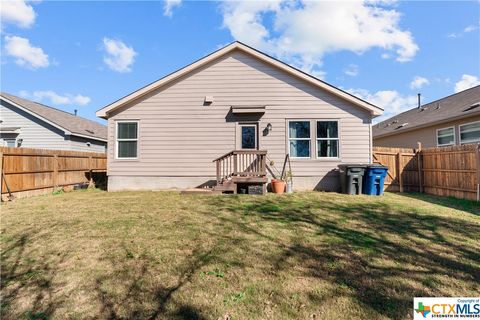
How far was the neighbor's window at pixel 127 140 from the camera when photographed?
10.3 meters

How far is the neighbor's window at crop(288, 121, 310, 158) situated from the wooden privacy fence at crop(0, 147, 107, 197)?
390 inches

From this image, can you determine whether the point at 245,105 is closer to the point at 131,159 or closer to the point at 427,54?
the point at 131,159

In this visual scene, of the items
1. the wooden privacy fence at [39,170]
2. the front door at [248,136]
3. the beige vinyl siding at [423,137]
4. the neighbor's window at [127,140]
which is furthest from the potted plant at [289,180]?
the wooden privacy fence at [39,170]

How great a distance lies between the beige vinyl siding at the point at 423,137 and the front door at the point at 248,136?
10.0 m

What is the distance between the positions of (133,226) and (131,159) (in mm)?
6006

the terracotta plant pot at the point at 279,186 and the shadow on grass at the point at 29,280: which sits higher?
the terracotta plant pot at the point at 279,186

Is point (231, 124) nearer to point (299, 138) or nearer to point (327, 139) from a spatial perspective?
point (299, 138)

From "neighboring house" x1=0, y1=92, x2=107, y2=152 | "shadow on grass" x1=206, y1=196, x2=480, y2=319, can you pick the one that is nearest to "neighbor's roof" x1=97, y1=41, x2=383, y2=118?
"shadow on grass" x1=206, y1=196, x2=480, y2=319

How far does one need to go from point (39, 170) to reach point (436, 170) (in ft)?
50.6

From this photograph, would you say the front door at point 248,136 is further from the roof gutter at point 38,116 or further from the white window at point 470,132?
the roof gutter at point 38,116

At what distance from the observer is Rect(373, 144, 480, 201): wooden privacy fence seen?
8.01m

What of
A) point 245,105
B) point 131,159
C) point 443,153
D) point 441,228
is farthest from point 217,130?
point 443,153

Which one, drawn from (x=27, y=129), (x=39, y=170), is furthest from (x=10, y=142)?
(x=39, y=170)

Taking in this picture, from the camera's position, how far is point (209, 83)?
1028cm
